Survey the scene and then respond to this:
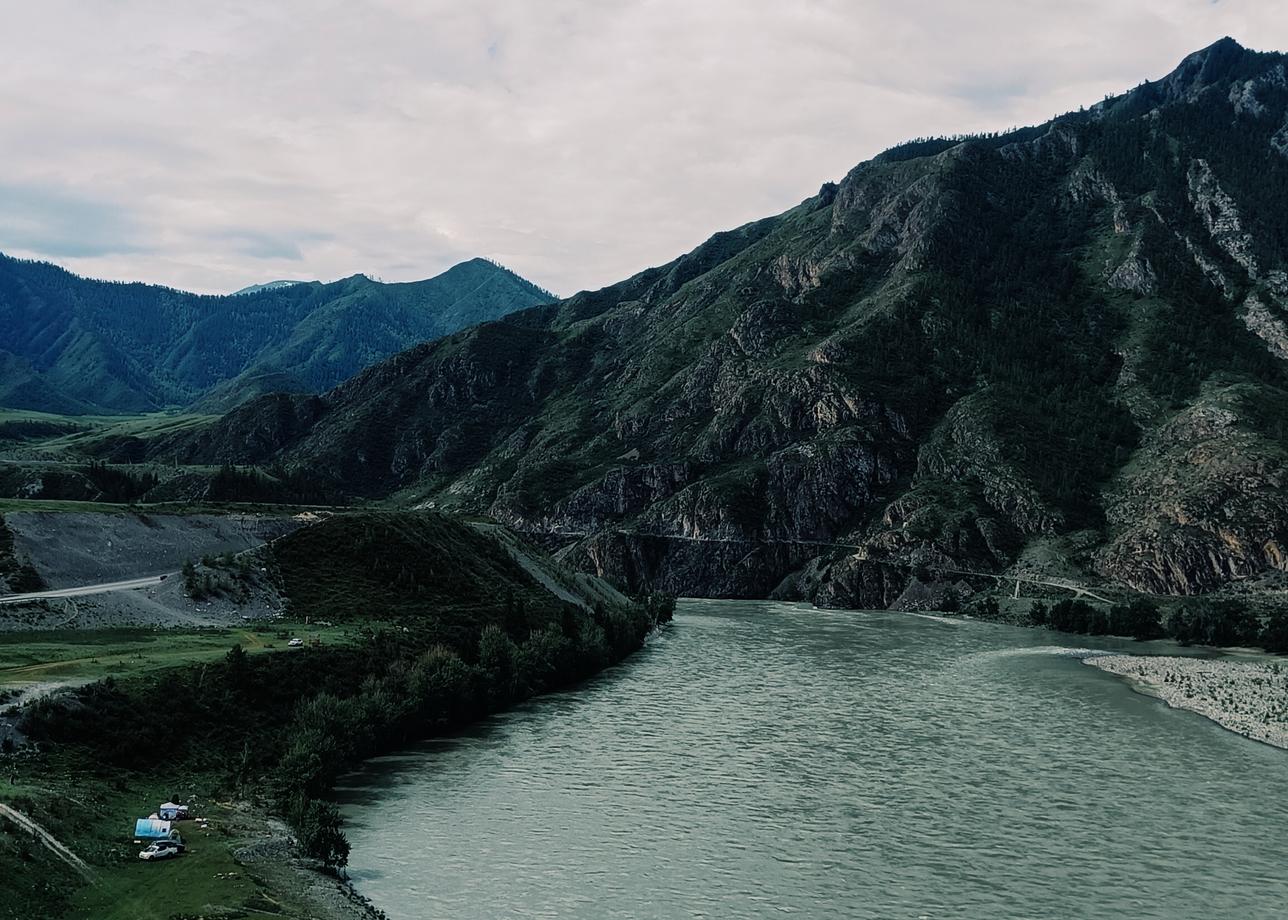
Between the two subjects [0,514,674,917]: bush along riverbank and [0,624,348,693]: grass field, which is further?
[0,624,348,693]: grass field

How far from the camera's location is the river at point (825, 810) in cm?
5262

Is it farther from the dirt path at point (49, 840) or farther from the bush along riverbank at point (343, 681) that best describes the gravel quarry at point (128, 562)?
the dirt path at point (49, 840)

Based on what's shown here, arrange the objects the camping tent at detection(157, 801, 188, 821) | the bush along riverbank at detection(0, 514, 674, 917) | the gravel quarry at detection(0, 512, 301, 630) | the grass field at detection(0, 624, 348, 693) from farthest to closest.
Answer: the gravel quarry at detection(0, 512, 301, 630) → the grass field at detection(0, 624, 348, 693) → the bush along riverbank at detection(0, 514, 674, 917) → the camping tent at detection(157, 801, 188, 821)

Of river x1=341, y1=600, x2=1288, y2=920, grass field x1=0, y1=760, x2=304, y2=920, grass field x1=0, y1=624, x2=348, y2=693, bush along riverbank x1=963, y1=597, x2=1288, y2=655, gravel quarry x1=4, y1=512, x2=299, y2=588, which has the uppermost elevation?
gravel quarry x1=4, y1=512, x2=299, y2=588

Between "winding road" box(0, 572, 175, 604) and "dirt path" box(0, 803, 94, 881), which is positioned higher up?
"winding road" box(0, 572, 175, 604)

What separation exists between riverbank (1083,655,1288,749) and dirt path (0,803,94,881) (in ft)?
305

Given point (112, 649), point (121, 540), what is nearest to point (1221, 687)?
point (112, 649)

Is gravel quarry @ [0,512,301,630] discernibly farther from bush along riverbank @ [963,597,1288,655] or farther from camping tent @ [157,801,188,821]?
bush along riverbank @ [963,597,1288,655]

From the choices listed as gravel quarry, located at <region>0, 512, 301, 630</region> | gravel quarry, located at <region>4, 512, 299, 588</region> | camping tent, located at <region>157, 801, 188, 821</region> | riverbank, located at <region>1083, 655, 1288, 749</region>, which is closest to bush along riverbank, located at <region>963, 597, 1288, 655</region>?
riverbank, located at <region>1083, 655, 1288, 749</region>

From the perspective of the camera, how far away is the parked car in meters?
45.8

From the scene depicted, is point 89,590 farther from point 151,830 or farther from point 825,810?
point 825,810

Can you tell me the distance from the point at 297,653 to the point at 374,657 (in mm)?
7902

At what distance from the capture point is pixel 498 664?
331ft

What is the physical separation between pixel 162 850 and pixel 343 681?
127 feet
